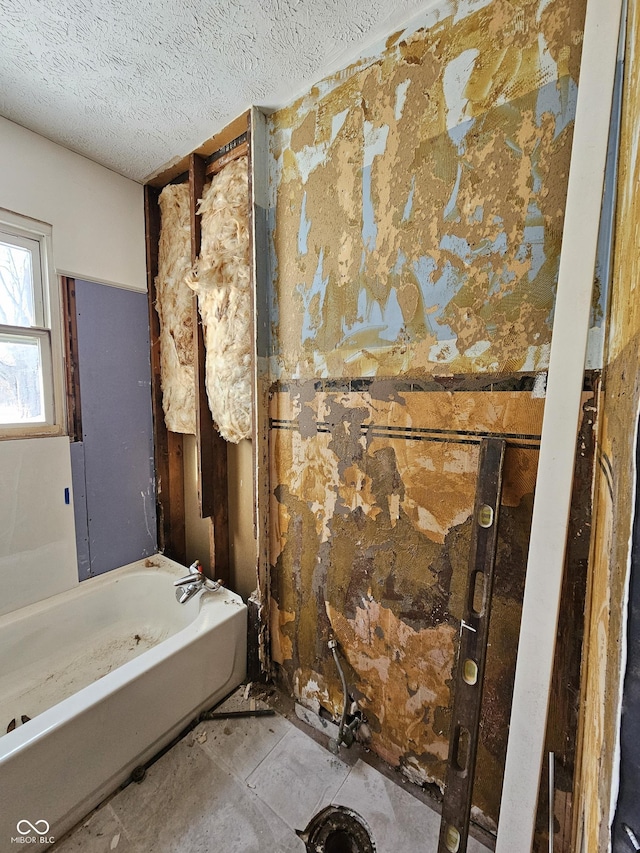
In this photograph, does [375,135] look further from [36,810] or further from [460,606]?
[36,810]

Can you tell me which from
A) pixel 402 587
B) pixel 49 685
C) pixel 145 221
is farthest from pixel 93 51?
pixel 49 685

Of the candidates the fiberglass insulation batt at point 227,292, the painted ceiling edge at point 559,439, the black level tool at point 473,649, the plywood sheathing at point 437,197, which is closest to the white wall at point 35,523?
the fiberglass insulation batt at point 227,292

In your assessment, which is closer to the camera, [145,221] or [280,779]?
[280,779]

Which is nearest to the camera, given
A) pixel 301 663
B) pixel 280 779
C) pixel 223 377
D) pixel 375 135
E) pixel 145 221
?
pixel 375 135

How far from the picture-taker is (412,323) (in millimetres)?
1116

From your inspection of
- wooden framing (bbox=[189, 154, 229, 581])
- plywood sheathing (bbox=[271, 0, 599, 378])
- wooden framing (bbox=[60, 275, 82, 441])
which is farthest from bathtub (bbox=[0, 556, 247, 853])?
plywood sheathing (bbox=[271, 0, 599, 378])

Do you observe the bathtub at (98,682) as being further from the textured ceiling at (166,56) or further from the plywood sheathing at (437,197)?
the textured ceiling at (166,56)

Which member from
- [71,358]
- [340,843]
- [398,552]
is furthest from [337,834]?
[71,358]

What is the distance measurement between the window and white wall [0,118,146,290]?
0.08m

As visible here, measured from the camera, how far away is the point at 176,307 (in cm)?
Answer: 200

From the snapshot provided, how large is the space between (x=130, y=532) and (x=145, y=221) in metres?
1.88

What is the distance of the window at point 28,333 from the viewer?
1628 mm

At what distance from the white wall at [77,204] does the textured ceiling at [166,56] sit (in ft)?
0.38

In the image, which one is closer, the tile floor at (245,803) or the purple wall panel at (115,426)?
the tile floor at (245,803)
